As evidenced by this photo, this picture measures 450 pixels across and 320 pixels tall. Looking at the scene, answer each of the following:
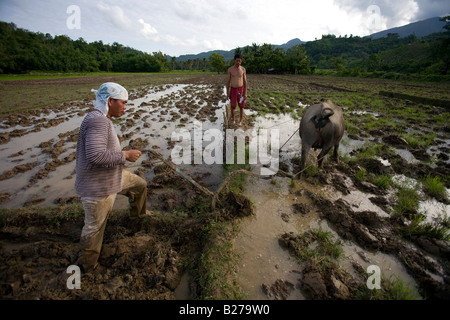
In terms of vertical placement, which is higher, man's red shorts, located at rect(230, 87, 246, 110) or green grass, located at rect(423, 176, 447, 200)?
man's red shorts, located at rect(230, 87, 246, 110)

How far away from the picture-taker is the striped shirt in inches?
74.7

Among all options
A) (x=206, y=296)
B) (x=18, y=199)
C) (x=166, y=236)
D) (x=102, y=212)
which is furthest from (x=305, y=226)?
(x=18, y=199)

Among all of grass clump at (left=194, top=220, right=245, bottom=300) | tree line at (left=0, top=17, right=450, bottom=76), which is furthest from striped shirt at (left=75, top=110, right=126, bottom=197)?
tree line at (left=0, top=17, right=450, bottom=76)

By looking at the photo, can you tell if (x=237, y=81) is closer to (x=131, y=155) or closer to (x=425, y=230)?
(x=131, y=155)

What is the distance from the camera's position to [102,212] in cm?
216

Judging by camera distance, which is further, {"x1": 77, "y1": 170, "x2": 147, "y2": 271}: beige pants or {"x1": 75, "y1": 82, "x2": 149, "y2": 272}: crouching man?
{"x1": 77, "y1": 170, "x2": 147, "y2": 271}: beige pants

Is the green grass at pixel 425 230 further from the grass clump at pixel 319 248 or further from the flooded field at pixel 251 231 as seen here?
the grass clump at pixel 319 248

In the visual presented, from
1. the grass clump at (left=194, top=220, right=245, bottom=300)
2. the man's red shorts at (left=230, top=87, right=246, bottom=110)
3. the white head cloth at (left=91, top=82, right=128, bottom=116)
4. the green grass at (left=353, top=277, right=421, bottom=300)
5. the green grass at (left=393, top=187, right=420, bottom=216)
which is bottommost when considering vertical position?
the green grass at (left=353, top=277, right=421, bottom=300)

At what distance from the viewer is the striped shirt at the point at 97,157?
6.22ft

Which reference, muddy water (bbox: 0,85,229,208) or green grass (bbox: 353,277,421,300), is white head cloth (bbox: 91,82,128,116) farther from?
green grass (bbox: 353,277,421,300)

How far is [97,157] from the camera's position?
189 cm

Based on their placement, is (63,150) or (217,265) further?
(63,150)

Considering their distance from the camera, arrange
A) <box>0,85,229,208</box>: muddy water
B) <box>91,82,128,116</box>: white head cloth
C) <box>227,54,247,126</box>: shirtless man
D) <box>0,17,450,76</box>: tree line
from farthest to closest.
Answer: <box>0,17,450,76</box>: tree line → <box>227,54,247,126</box>: shirtless man → <box>0,85,229,208</box>: muddy water → <box>91,82,128,116</box>: white head cloth

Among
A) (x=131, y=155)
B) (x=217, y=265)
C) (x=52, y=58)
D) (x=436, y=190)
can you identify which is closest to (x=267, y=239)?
(x=217, y=265)
